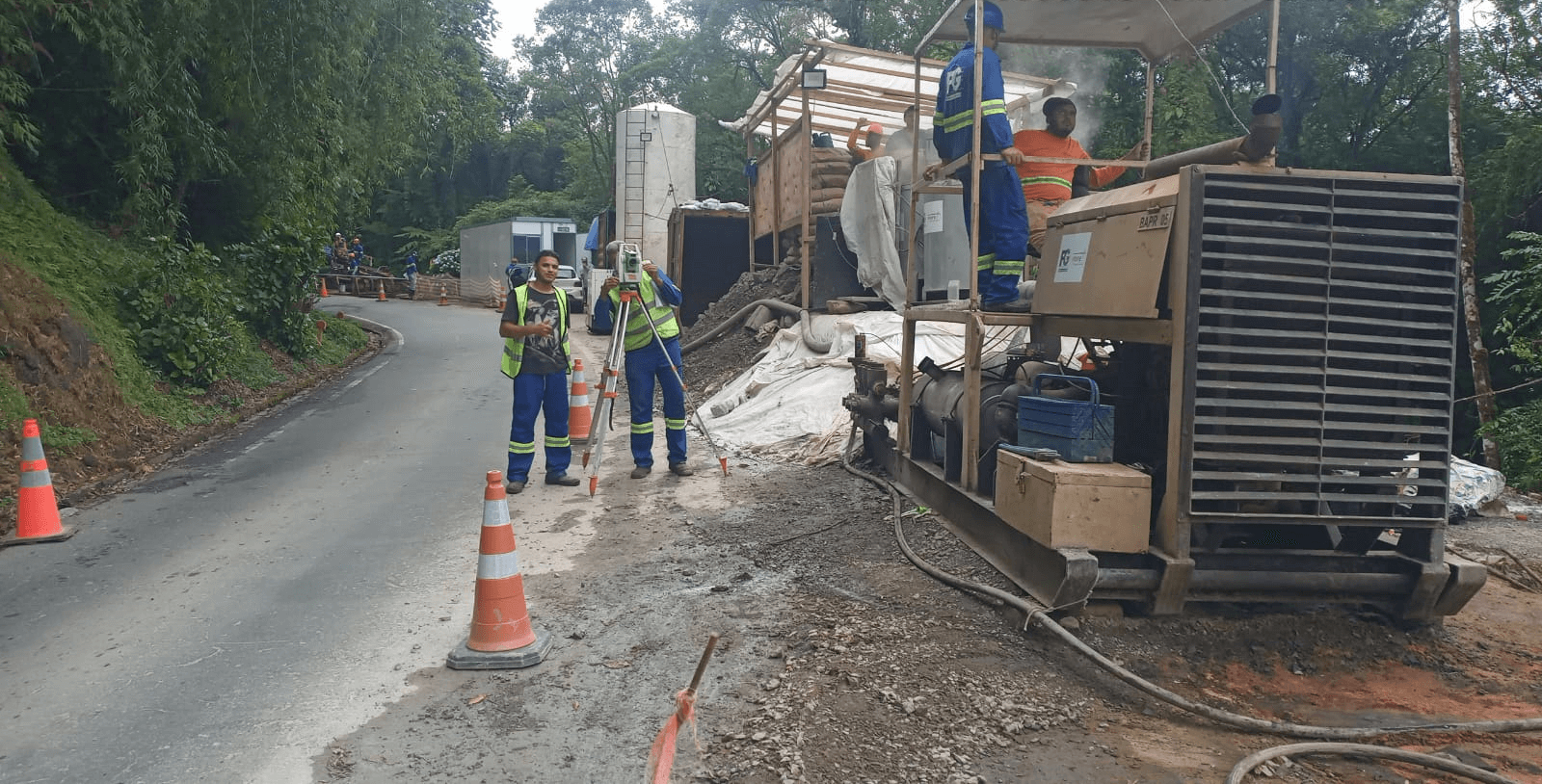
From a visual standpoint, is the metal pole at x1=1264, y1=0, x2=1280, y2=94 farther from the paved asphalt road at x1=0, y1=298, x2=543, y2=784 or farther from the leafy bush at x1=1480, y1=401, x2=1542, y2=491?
the leafy bush at x1=1480, y1=401, x2=1542, y2=491

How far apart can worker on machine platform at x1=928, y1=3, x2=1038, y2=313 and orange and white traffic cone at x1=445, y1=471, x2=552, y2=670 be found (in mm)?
2999

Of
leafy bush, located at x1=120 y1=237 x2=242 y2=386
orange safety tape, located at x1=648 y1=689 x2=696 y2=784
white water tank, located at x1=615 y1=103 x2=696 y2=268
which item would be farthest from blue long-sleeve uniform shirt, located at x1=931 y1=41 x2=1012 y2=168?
white water tank, located at x1=615 y1=103 x2=696 y2=268

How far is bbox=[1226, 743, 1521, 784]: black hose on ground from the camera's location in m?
3.33

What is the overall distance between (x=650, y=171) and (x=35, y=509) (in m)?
20.0

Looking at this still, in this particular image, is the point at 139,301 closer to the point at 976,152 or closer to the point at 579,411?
the point at 579,411

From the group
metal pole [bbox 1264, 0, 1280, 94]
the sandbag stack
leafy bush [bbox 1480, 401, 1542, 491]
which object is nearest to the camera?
metal pole [bbox 1264, 0, 1280, 94]

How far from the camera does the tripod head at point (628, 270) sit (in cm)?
826

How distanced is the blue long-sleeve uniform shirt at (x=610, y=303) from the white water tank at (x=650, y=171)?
16.8 meters

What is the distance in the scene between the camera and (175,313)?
40.1 feet

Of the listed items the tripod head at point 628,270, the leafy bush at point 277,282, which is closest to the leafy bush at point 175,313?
the leafy bush at point 277,282

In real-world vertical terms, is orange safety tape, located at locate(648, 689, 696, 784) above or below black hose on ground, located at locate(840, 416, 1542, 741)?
above

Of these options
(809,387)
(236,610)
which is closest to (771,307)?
(809,387)

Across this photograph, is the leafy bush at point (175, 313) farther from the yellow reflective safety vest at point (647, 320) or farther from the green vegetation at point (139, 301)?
the yellow reflective safety vest at point (647, 320)

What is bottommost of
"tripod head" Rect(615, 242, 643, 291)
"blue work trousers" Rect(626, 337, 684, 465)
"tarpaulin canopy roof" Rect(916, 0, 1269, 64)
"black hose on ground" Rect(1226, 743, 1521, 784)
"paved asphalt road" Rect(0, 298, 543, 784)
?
"paved asphalt road" Rect(0, 298, 543, 784)
